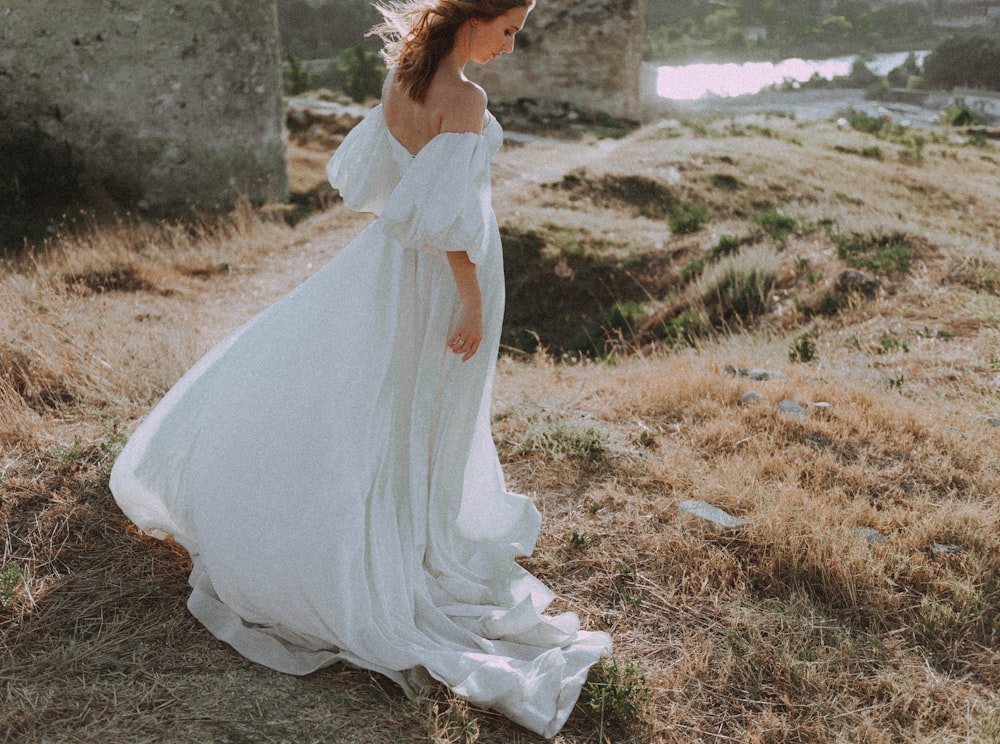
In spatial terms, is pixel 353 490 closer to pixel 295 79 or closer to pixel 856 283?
pixel 856 283

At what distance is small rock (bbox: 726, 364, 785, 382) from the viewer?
4961 mm

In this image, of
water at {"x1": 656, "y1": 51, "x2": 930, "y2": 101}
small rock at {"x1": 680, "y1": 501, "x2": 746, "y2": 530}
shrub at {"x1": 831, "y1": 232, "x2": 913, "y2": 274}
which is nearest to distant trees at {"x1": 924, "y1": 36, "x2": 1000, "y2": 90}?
water at {"x1": 656, "y1": 51, "x2": 930, "y2": 101}

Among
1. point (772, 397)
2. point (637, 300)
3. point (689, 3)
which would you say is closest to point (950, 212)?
point (637, 300)

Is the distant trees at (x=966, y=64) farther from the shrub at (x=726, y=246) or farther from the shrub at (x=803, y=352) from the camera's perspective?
the shrub at (x=803, y=352)

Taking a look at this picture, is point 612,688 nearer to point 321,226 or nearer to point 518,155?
point 321,226

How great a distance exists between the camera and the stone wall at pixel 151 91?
28.2ft

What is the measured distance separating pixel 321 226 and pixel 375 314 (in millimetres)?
7211

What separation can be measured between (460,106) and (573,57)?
16212 mm

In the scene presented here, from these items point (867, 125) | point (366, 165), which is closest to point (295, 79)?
point (867, 125)

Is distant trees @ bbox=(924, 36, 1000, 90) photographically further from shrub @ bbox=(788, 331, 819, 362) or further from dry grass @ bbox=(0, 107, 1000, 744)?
shrub @ bbox=(788, 331, 819, 362)

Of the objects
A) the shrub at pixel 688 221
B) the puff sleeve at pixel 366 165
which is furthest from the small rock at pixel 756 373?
the shrub at pixel 688 221

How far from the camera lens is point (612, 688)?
8.28 feet

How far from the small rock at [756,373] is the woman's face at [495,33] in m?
3.15

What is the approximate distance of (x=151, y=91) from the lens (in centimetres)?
914
